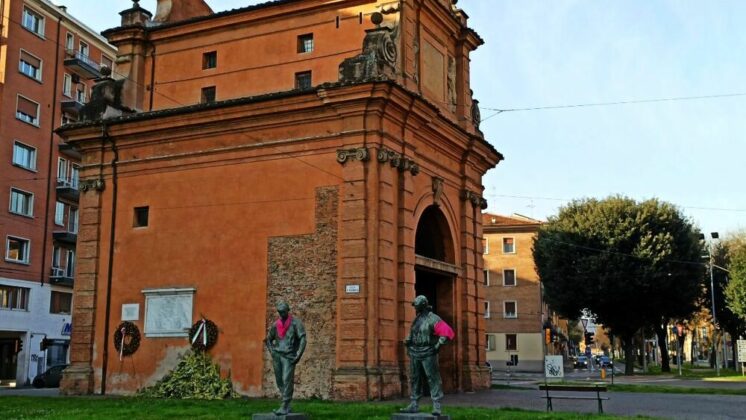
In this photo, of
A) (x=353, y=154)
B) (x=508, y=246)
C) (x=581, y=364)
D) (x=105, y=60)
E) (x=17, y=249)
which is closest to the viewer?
(x=353, y=154)

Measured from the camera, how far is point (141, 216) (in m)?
23.2

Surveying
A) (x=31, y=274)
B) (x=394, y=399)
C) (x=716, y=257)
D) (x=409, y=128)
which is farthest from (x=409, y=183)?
(x=716, y=257)

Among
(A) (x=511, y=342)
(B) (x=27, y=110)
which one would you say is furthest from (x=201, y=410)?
(A) (x=511, y=342)

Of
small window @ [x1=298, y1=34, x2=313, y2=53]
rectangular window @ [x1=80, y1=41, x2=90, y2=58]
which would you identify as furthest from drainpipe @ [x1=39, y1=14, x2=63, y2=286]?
small window @ [x1=298, y1=34, x2=313, y2=53]

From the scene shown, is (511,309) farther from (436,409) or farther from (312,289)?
(436,409)

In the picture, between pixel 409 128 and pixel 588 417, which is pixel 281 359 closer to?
pixel 588 417

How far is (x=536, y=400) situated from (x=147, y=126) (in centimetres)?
1332

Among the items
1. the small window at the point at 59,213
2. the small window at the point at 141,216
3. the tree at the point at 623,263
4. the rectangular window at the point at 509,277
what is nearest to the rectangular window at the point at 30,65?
the small window at the point at 59,213

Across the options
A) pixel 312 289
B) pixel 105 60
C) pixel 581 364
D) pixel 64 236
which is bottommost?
pixel 581 364

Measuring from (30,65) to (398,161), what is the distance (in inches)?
1232

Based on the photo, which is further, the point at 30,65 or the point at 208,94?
the point at 30,65

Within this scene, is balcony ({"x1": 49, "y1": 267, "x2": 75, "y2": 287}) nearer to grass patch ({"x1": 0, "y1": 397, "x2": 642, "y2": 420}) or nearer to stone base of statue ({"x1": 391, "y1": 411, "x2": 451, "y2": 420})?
grass patch ({"x1": 0, "y1": 397, "x2": 642, "y2": 420})

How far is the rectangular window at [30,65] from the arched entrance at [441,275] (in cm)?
2900

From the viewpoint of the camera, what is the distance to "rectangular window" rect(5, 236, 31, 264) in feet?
136
